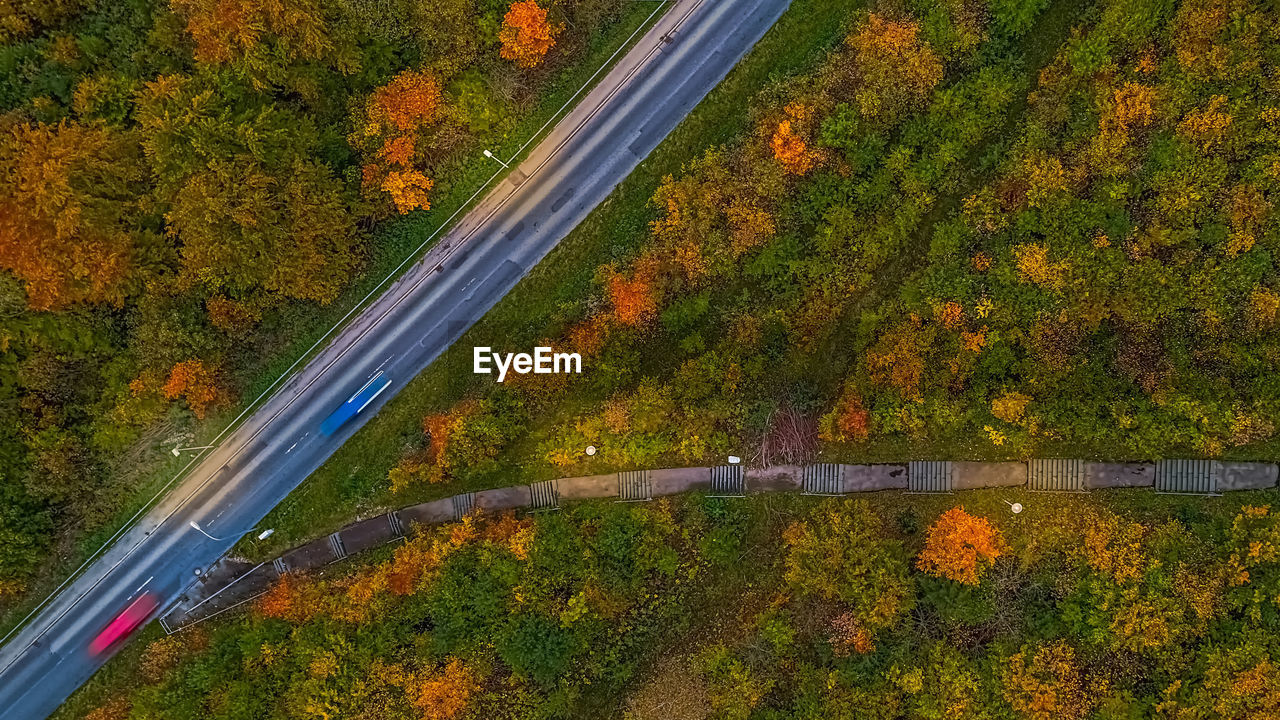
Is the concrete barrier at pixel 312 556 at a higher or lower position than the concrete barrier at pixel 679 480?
lower

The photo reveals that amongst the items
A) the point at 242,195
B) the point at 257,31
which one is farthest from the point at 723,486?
the point at 257,31

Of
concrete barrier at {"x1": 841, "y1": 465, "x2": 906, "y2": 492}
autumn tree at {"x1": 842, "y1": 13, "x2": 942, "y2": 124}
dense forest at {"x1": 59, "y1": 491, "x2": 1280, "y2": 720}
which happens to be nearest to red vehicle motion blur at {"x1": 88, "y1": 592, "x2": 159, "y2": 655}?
dense forest at {"x1": 59, "y1": 491, "x2": 1280, "y2": 720}

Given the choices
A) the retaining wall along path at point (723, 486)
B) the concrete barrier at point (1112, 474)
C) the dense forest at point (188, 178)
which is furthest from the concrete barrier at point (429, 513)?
the concrete barrier at point (1112, 474)

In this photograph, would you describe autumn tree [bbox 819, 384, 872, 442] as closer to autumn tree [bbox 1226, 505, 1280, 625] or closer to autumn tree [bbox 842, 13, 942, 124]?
autumn tree [bbox 842, 13, 942, 124]

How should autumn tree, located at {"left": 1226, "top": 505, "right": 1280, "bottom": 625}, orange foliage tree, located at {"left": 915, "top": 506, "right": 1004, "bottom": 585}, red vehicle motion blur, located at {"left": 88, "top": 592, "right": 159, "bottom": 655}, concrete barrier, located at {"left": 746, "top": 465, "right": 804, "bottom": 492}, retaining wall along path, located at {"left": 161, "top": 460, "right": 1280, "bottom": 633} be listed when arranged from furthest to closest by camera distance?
red vehicle motion blur, located at {"left": 88, "top": 592, "right": 159, "bottom": 655}, concrete barrier, located at {"left": 746, "top": 465, "right": 804, "bottom": 492}, retaining wall along path, located at {"left": 161, "top": 460, "right": 1280, "bottom": 633}, orange foliage tree, located at {"left": 915, "top": 506, "right": 1004, "bottom": 585}, autumn tree, located at {"left": 1226, "top": 505, "right": 1280, "bottom": 625}

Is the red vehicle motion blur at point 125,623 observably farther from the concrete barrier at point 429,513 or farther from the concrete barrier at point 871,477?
the concrete barrier at point 871,477

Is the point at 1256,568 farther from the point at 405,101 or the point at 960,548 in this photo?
the point at 405,101

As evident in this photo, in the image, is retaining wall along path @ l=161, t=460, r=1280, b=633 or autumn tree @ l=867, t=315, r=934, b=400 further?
autumn tree @ l=867, t=315, r=934, b=400
